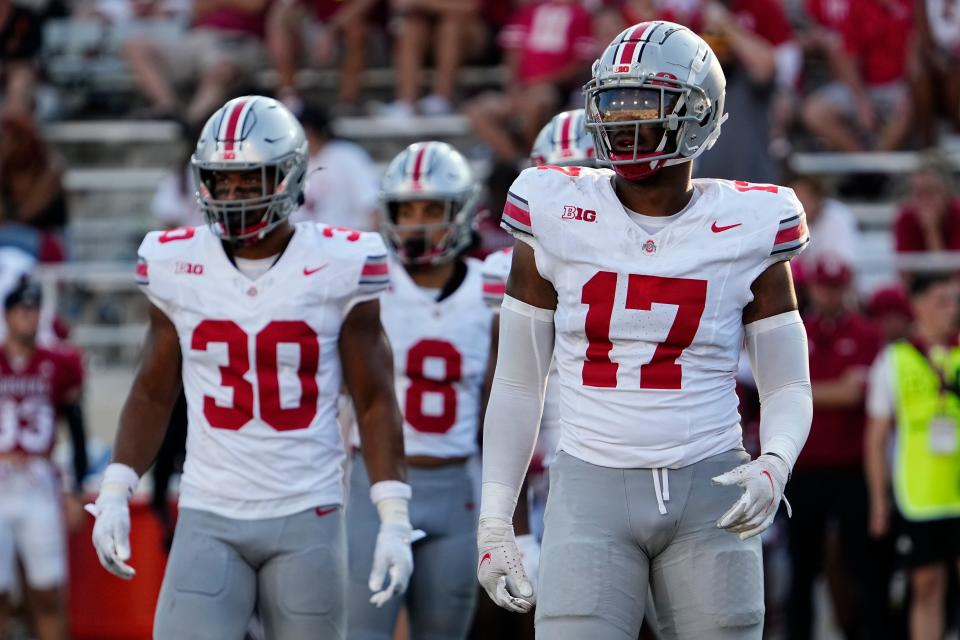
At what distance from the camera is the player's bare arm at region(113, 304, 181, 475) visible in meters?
4.20

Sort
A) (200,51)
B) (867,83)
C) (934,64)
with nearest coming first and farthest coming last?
(934,64), (867,83), (200,51)

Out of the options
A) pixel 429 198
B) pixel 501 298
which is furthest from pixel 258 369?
pixel 429 198

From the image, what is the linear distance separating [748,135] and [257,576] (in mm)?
4105

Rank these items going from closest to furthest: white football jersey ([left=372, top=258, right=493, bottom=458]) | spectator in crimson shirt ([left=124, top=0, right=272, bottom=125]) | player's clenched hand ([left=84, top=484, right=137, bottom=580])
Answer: player's clenched hand ([left=84, top=484, right=137, bottom=580]) < white football jersey ([left=372, top=258, right=493, bottom=458]) < spectator in crimson shirt ([left=124, top=0, right=272, bottom=125])

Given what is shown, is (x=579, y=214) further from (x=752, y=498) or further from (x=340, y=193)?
(x=340, y=193)

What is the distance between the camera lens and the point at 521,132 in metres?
9.16

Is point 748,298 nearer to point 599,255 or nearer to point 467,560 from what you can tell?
point 599,255

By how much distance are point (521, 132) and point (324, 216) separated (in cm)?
147

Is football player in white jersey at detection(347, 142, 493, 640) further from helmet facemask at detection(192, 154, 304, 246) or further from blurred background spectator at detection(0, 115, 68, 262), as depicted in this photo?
blurred background spectator at detection(0, 115, 68, 262)

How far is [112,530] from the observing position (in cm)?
408

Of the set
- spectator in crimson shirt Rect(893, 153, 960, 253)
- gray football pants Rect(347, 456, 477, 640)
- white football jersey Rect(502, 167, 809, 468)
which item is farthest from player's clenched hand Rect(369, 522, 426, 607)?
spectator in crimson shirt Rect(893, 153, 960, 253)

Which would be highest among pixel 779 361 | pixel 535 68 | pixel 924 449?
pixel 535 68

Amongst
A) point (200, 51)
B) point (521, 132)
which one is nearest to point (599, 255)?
point (521, 132)

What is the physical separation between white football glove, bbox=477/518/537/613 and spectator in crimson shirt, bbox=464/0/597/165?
5.56 m
